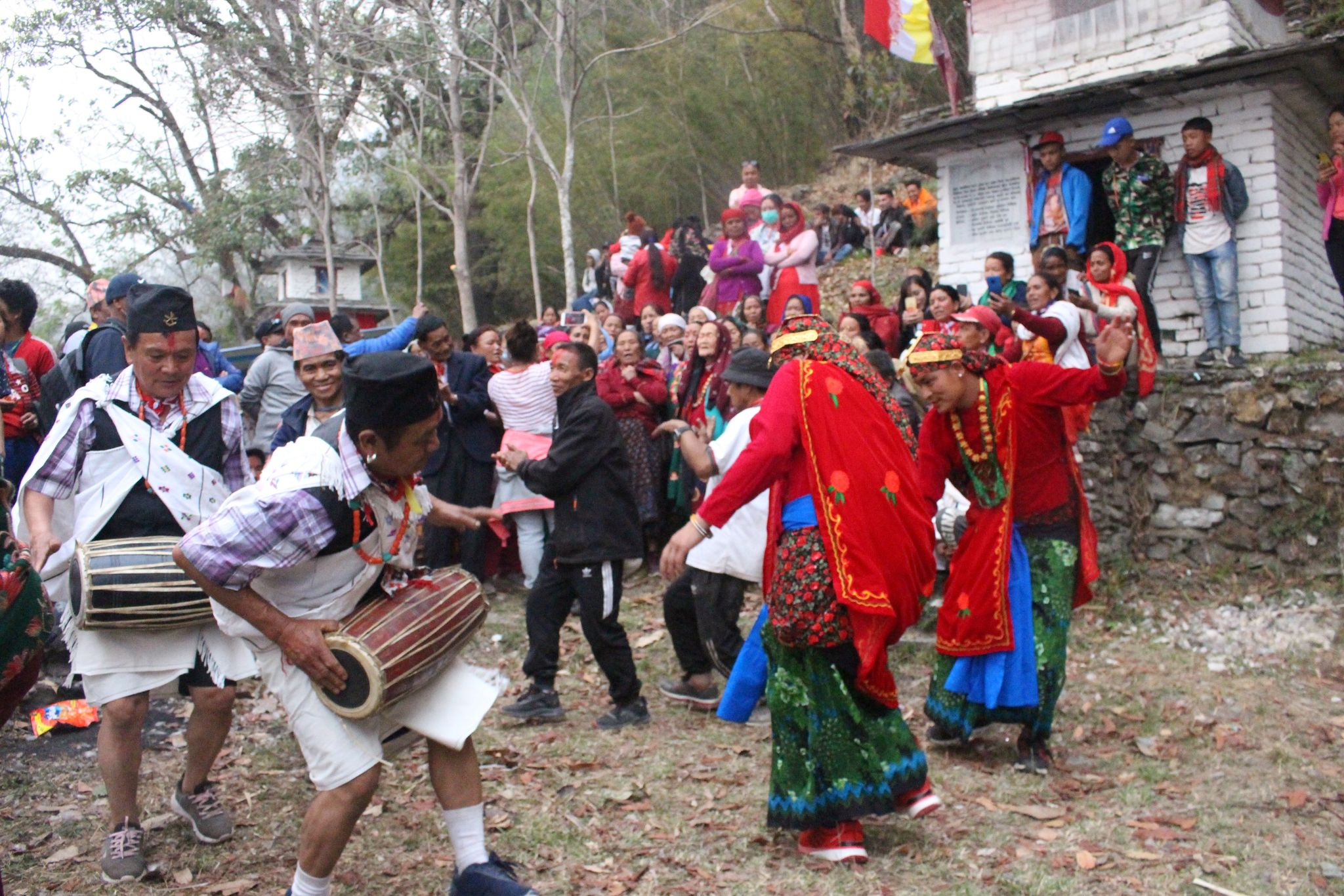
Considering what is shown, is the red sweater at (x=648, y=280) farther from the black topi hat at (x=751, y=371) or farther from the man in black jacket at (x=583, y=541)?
the black topi hat at (x=751, y=371)

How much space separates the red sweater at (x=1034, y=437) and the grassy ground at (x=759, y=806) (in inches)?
54.3

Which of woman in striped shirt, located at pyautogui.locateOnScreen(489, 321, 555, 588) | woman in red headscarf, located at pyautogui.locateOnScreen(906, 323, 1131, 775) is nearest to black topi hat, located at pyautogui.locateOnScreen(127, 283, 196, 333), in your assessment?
woman in red headscarf, located at pyautogui.locateOnScreen(906, 323, 1131, 775)

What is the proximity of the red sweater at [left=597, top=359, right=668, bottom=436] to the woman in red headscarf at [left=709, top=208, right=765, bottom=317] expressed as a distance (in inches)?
114

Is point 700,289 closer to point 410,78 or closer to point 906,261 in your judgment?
point 906,261

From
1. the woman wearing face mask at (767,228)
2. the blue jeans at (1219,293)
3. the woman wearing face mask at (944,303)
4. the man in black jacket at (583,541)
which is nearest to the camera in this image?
the man in black jacket at (583,541)

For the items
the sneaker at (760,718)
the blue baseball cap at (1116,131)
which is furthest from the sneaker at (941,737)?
the blue baseball cap at (1116,131)

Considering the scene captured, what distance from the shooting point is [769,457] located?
4.37 metres

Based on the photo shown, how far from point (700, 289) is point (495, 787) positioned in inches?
361

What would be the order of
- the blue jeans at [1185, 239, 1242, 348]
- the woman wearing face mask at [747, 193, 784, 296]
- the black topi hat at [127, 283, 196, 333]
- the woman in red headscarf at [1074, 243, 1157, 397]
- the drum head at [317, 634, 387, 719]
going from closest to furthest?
the drum head at [317, 634, 387, 719], the black topi hat at [127, 283, 196, 333], the woman in red headscarf at [1074, 243, 1157, 397], the blue jeans at [1185, 239, 1242, 348], the woman wearing face mask at [747, 193, 784, 296]

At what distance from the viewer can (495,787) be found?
5453mm

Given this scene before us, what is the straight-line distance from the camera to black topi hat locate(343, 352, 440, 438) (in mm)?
3354

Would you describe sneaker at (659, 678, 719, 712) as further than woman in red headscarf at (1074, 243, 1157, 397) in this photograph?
No

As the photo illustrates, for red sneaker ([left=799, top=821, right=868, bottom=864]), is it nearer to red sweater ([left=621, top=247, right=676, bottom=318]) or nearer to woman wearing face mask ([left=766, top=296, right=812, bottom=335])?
woman wearing face mask ([left=766, top=296, right=812, bottom=335])

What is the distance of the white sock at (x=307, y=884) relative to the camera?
343 centimetres
